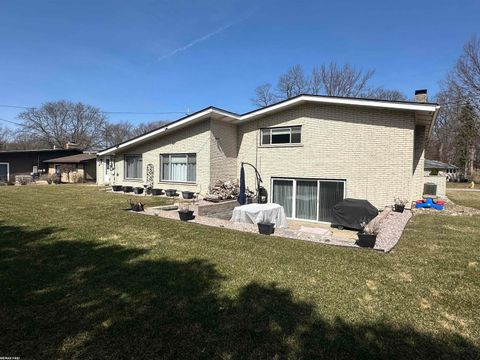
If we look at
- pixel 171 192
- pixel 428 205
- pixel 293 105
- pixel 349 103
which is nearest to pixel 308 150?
pixel 293 105

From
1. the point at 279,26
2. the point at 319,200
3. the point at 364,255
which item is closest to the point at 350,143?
the point at 319,200

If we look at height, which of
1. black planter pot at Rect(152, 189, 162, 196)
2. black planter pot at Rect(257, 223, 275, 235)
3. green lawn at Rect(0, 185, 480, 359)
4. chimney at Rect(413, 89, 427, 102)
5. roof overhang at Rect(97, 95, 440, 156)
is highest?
chimney at Rect(413, 89, 427, 102)

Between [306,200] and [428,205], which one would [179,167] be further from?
[428,205]

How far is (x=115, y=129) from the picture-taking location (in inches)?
2231

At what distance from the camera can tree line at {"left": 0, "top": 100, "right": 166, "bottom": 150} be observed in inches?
1921

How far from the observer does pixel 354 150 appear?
36.4ft

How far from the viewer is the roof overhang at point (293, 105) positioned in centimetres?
978

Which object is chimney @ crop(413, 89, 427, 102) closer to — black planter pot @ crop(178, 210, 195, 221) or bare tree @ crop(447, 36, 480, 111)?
black planter pot @ crop(178, 210, 195, 221)

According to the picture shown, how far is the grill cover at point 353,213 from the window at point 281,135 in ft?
12.7

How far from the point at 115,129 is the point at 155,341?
199 ft

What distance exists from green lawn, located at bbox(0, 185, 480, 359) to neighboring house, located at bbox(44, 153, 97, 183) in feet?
75.2

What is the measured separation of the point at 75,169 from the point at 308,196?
25367 mm

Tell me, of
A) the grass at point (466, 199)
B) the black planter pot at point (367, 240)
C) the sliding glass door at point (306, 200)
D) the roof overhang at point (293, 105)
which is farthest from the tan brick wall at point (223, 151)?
the grass at point (466, 199)

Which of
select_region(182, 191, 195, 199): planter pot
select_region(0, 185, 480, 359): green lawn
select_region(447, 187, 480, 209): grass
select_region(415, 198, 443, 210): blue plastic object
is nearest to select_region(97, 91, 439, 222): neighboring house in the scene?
select_region(182, 191, 195, 199): planter pot
